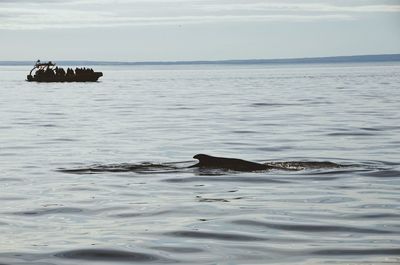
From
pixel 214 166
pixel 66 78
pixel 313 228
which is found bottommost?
pixel 313 228

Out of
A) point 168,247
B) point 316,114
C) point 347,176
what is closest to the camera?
point 168,247

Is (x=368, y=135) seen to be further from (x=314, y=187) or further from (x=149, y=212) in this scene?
(x=149, y=212)

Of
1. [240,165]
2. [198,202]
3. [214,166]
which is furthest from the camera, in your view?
[214,166]

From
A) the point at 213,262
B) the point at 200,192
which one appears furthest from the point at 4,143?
the point at 213,262

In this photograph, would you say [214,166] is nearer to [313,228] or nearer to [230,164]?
[230,164]

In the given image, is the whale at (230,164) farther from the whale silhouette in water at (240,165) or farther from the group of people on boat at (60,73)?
the group of people on boat at (60,73)

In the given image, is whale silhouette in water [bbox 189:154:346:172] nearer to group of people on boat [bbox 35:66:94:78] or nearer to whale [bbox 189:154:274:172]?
whale [bbox 189:154:274:172]

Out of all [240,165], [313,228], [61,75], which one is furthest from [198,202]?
[61,75]

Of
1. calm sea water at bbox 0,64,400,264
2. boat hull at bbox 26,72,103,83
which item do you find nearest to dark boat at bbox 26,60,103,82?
boat hull at bbox 26,72,103,83

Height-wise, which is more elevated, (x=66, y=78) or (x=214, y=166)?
(x=66, y=78)

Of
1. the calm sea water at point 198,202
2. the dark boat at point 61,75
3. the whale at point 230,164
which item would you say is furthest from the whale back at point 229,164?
the dark boat at point 61,75

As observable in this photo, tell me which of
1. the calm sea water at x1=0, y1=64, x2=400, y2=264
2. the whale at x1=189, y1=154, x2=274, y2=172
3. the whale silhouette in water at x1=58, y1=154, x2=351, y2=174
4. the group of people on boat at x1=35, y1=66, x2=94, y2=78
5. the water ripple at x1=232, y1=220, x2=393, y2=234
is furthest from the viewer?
the group of people on boat at x1=35, y1=66, x2=94, y2=78

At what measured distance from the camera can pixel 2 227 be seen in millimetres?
12500

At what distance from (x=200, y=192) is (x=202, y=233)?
4328mm
